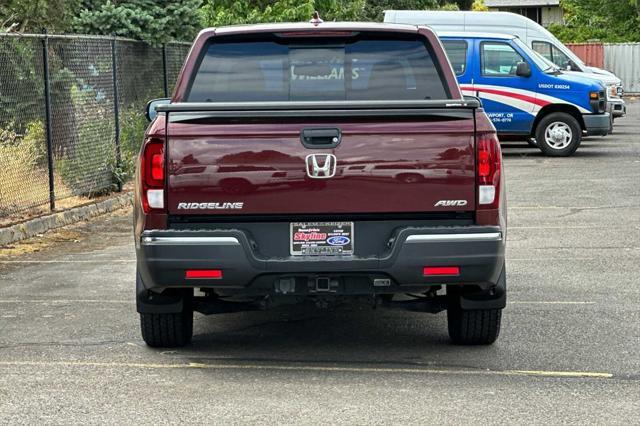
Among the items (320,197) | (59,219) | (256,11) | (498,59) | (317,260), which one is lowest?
(59,219)

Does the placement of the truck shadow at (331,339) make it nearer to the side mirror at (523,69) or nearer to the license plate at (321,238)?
the license plate at (321,238)

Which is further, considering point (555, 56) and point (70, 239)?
point (555, 56)

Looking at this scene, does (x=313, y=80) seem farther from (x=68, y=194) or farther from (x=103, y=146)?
(x=103, y=146)

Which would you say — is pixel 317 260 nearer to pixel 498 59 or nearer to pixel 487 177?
pixel 487 177

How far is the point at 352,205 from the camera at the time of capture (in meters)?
6.72

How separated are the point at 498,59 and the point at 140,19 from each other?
23.7 ft

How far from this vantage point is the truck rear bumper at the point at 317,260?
669cm

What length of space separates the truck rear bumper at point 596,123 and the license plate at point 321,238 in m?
16.4

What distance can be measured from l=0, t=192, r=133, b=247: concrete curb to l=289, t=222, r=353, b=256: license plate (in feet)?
20.7

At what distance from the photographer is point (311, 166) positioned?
22.0ft

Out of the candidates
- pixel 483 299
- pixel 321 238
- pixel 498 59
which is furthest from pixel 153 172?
pixel 498 59

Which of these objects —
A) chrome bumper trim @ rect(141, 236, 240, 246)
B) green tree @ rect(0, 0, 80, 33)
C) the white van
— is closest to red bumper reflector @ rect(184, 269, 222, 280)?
chrome bumper trim @ rect(141, 236, 240, 246)

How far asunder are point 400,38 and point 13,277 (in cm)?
456

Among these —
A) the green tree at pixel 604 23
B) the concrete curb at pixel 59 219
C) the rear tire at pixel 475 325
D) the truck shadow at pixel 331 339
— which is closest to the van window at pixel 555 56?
the concrete curb at pixel 59 219
